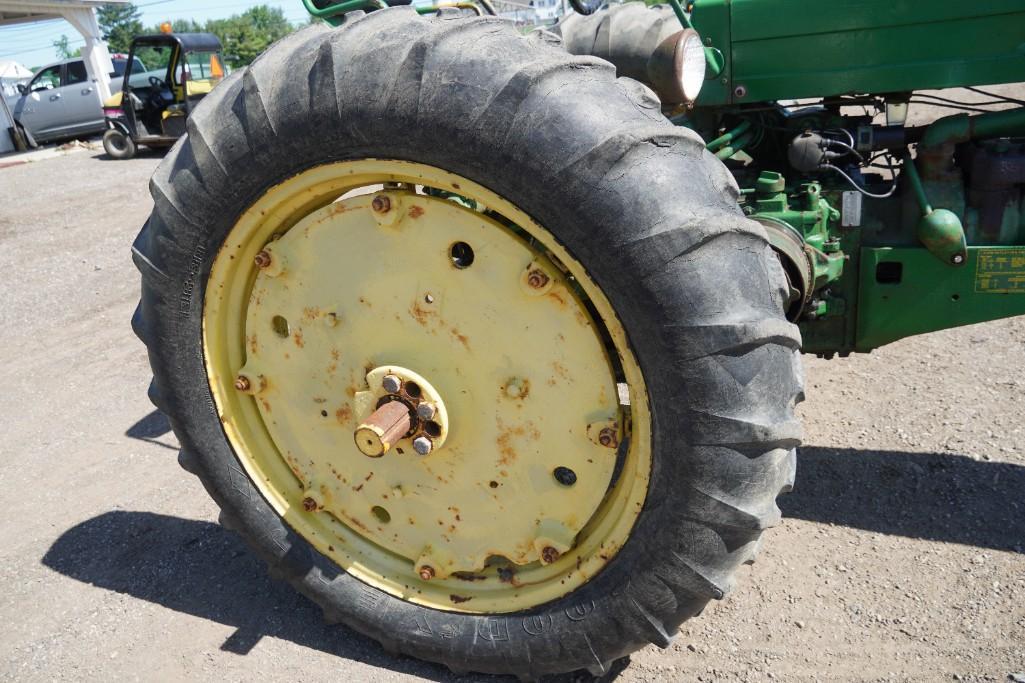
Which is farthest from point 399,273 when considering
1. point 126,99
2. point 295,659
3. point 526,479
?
point 126,99

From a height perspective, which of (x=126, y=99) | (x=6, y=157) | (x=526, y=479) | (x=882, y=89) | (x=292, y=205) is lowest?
(x=6, y=157)

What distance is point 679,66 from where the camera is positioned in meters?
2.37

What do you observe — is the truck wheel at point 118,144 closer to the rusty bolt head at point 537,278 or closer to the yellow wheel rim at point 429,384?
the yellow wheel rim at point 429,384

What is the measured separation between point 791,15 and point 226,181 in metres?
2.08

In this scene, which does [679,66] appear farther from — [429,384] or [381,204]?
[429,384]

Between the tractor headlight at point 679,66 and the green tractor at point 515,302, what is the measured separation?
0.01 meters

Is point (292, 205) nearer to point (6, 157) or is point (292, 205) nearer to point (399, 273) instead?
point (399, 273)

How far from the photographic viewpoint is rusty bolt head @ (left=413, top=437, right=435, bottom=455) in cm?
203

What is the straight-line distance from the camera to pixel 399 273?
2.00 m

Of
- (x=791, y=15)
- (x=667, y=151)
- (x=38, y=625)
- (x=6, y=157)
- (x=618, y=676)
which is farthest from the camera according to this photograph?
(x=6, y=157)

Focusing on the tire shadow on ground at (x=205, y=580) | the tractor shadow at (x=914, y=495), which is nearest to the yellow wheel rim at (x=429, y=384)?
the tire shadow on ground at (x=205, y=580)

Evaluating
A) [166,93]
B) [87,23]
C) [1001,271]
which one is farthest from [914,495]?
[87,23]

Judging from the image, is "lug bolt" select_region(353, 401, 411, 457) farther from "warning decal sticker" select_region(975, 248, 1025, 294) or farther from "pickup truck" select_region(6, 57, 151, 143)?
"pickup truck" select_region(6, 57, 151, 143)

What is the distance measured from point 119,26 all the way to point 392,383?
71653 mm
